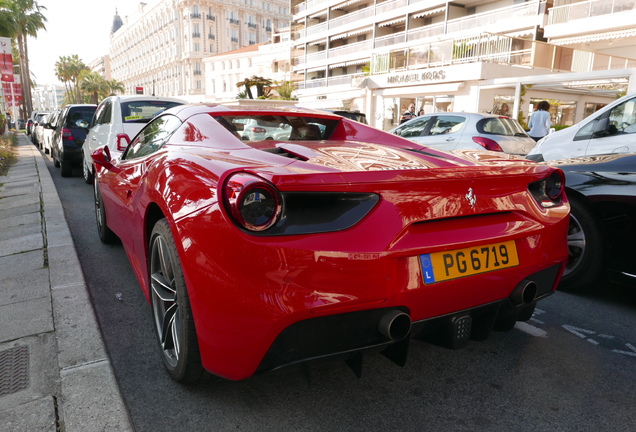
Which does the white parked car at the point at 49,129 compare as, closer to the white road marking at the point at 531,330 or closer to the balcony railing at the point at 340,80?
the white road marking at the point at 531,330

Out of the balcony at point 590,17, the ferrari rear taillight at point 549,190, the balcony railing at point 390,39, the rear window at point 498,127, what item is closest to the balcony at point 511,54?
the balcony at point 590,17

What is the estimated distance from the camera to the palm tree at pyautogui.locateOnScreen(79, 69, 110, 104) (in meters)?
96.4

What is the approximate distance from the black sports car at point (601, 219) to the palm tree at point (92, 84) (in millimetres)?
106592

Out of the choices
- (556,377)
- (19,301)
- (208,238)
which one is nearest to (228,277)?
(208,238)

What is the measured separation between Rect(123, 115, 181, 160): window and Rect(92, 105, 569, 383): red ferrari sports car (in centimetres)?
56

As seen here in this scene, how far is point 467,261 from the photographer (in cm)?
192

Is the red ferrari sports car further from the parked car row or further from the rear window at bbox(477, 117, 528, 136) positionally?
the rear window at bbox(477, 117, 528, 136)

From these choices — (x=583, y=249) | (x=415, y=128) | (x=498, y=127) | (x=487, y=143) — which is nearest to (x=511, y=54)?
(x=415, y=128)

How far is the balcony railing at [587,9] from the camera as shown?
2019 centimetres

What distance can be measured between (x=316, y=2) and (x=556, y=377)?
2088 inches

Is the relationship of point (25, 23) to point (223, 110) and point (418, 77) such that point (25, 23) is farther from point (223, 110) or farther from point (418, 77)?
point (223, 110)

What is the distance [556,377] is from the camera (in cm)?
238

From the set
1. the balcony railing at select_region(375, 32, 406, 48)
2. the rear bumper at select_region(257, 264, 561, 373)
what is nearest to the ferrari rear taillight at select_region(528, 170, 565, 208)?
the rear bumper at select_region(257, 264, 561, 373)

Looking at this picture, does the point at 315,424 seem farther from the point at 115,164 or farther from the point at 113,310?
the point at 115,164
